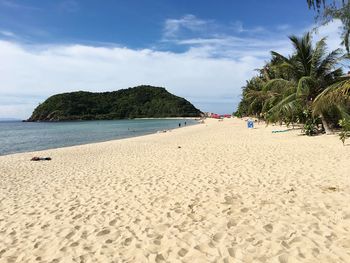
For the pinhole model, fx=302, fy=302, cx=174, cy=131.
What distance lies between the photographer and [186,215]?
5230mm

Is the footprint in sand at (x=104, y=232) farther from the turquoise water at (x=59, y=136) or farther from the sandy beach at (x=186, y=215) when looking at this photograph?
the turquoise water at (x=59, y=136)

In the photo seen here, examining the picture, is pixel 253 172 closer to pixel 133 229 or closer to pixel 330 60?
pixel 133 229

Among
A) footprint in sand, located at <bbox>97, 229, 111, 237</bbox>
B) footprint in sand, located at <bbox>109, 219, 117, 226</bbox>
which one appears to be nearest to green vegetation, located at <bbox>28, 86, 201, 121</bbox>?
footprint in sand, located at <bbox>109, 219, 117, 226</bbox>

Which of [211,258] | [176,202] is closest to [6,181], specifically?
[176,202]

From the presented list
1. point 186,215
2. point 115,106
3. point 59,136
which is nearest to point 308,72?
point 186,215

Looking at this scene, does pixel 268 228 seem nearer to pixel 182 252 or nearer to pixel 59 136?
pixel 182 252

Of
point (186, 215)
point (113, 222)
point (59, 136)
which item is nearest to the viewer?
point (113, 222)

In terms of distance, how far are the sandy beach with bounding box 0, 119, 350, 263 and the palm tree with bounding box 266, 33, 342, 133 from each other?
7.29 meters

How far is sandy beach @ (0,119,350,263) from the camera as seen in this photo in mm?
3900

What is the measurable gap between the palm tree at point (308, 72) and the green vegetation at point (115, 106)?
393 feet

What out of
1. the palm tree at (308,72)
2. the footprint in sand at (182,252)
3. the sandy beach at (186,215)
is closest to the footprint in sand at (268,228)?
the sandy beach at (186,215)

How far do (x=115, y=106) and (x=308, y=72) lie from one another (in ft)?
451

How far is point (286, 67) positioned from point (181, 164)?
9.84m

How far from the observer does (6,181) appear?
949cm
